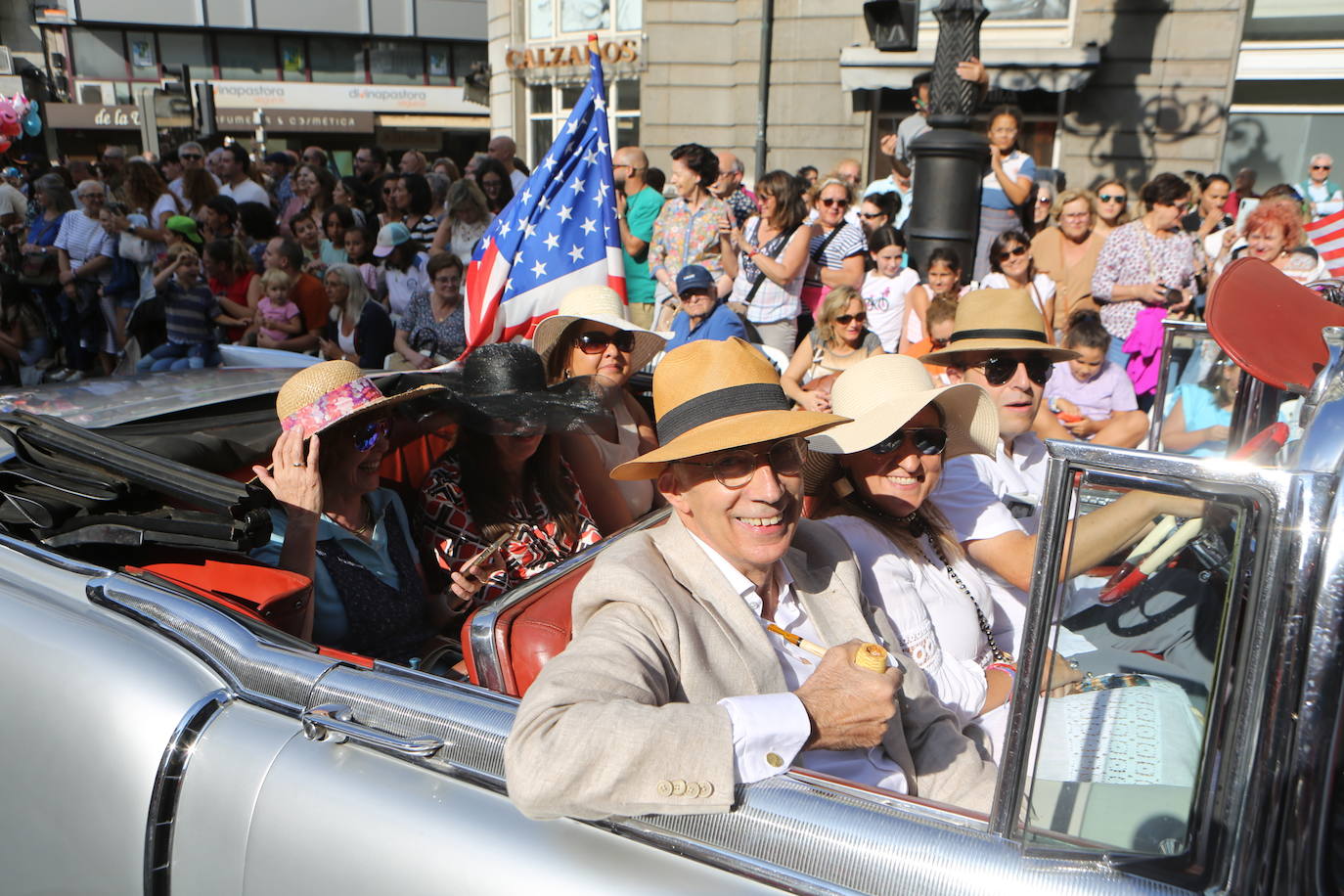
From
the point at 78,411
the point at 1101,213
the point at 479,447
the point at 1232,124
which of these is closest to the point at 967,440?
the point at 479,447

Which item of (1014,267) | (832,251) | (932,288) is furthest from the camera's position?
(832,251)

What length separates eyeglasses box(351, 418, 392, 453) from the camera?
2.56 meters

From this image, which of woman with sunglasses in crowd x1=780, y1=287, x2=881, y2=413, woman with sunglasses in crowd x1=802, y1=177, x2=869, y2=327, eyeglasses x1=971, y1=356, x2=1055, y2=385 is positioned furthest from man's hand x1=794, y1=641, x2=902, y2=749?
woman with sunglasses in crowd x1=802, y1=177, x2=869, y2=327

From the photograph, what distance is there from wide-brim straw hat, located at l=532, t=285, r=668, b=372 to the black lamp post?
2.96 m

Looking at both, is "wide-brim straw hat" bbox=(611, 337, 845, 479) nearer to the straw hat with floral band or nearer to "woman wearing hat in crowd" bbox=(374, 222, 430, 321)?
the straw hat with floral band

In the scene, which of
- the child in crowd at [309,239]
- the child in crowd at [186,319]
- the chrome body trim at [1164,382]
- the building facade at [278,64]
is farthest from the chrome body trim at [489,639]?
the building facade at [278,64]

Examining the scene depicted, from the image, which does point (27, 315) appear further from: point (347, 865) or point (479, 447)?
point (347, 865)

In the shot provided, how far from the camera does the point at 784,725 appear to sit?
1.46m

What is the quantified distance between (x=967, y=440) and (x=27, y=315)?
7878 millimetres

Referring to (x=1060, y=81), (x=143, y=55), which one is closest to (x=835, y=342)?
(x=1060, y=81)

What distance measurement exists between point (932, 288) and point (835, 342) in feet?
2.68

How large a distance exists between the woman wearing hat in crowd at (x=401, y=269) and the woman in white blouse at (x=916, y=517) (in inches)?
204

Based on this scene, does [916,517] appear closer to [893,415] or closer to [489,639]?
[893,415]

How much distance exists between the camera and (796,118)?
14117 millimetres
